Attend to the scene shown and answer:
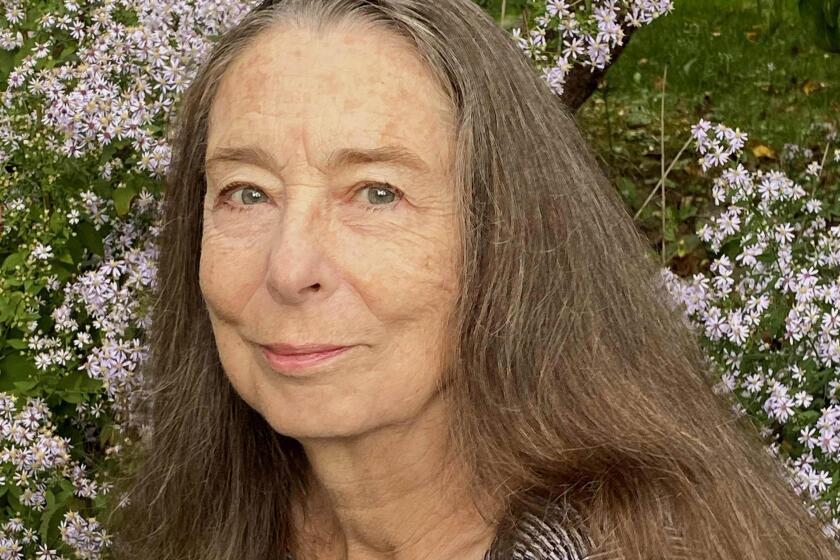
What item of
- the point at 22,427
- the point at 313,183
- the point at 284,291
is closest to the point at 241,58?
the point at 313,183

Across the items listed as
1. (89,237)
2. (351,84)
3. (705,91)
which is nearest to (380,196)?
(351,84)

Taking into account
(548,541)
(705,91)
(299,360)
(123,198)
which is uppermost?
(705,91)

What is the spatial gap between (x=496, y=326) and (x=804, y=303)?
1083 millimetres

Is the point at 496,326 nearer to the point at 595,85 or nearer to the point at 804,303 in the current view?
the point at 804,303

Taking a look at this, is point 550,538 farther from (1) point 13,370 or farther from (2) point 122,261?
(1) point 13,370

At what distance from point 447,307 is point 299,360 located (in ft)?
0.81

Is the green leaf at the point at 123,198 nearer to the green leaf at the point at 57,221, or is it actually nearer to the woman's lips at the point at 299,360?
the green leaf at the point at 57,221

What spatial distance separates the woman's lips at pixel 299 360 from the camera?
207cm

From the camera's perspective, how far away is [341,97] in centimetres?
204

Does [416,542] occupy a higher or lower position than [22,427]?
lower

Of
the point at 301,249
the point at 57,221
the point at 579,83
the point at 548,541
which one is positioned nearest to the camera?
the point at 301,249

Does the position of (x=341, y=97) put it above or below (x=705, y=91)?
below

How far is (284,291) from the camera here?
2014mm

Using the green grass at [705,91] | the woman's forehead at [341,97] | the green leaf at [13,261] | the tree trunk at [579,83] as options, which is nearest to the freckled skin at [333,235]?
the woman's forehead at [341,97]
